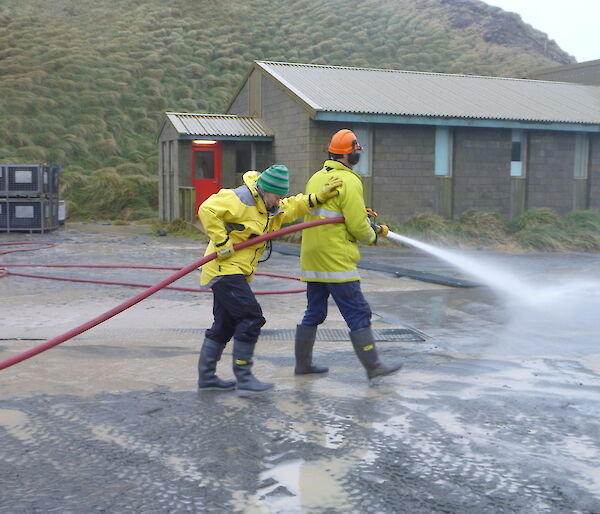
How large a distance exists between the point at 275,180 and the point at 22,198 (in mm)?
15359

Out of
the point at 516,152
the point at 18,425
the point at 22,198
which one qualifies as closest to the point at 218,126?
the point at 22,198

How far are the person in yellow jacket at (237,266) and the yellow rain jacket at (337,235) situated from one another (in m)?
0.13

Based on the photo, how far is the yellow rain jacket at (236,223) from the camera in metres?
5.24

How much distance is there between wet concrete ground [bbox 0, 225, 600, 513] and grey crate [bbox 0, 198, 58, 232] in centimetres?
1152

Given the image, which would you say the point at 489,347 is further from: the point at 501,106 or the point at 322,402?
the point at 501,106

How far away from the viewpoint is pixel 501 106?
2023 centimetres

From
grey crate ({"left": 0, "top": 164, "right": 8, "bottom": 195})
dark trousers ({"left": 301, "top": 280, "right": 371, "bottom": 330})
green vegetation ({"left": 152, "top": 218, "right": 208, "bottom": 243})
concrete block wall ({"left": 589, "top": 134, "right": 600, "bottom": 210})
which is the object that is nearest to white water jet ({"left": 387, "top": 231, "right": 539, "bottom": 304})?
dark trousers ({"left": 301, "top": 280, "right": 371, "bottom": 330})

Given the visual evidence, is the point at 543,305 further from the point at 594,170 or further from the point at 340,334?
the point at 594,170

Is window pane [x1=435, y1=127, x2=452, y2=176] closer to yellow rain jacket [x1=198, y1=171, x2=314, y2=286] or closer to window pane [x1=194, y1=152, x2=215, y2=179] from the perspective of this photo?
window pane [x1=194, y1=152, x2=215, y2=179]

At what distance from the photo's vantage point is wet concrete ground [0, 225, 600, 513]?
3.63 meters

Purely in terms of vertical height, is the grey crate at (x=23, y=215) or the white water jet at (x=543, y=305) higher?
the grey crate at (x=23, y=215)

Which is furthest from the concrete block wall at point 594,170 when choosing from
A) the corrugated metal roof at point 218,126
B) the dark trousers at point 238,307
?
the dark trousers at point 238,307

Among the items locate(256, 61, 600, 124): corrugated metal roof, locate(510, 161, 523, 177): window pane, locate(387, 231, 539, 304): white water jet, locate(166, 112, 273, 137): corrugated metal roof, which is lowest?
locate(387, 231, 539, 304): white water jet

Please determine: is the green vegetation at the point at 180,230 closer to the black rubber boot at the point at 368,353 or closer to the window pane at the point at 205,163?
the window pane at the point at 205,163
